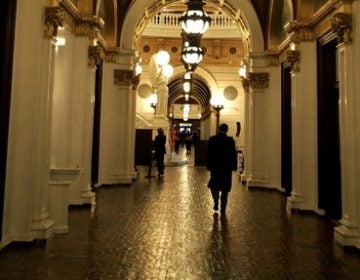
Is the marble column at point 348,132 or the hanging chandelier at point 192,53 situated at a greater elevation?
the hanging chandelier at point 192,53

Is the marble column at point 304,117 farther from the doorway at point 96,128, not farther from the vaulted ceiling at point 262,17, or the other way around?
the doorway at point 96,128

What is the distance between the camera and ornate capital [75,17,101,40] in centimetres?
810

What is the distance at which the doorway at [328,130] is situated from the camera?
7367mm

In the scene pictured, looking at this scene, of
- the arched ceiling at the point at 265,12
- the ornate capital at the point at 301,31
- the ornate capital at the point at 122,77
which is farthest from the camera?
the ornate capital at the point at 122,77

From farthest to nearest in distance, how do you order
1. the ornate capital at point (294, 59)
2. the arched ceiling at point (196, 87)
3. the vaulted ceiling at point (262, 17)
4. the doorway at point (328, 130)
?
the arched ceiling at point (196, 87) → the vaulted ceiling at point (262, 17) → the ornate capital at point (294, 59) → the doorway at point (328, 130)

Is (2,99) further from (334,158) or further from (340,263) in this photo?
→ (334,158)

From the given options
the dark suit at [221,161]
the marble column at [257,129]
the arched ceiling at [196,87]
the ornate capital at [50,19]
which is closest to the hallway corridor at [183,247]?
the dark suit at [221,161]

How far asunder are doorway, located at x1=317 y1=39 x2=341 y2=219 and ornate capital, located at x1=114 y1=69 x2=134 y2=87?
6009 mm

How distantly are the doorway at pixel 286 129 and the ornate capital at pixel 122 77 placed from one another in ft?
15.0

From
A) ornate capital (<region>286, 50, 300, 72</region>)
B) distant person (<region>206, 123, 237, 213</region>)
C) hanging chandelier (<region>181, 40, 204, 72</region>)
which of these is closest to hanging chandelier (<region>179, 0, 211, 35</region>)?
hanging chandelier (<region>181, 40, 204, 72</region>)

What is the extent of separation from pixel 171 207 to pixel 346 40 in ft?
15.2

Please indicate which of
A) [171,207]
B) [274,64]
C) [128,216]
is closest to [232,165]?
[171,207]

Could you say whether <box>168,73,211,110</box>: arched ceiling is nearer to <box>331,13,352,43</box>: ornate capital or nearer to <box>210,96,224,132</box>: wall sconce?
<box>210,96,224,132</box>: wall sconce

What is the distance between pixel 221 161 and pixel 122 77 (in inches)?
222
